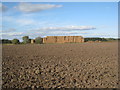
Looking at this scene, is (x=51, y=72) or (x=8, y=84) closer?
(x=8, y=84)

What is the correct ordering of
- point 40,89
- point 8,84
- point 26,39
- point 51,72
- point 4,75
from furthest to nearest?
1. point 26,39
2. point 51,72
3. point 4,75
4. point 8,84
5. point 40,89

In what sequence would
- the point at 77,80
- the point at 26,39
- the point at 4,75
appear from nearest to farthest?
the point at 77,80 < the point at 4,75 < the point at 26,39

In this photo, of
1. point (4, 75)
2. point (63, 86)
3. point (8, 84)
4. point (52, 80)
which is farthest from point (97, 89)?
point (4, 75)

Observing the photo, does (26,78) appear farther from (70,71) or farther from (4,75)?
(70,71)

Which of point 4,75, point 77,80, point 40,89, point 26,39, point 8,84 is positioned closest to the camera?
point 40,89

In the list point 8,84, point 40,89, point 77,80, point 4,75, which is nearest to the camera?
point 40,89

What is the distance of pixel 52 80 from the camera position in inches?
201

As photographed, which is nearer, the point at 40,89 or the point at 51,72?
the point at 40,89

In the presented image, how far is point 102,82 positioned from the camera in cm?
501

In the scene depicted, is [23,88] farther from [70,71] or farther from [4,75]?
[70,71]

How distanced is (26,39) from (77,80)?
26.5m

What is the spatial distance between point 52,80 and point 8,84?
128 cm

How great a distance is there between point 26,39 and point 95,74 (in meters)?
26.0

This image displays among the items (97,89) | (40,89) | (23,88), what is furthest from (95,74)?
(23,88)
